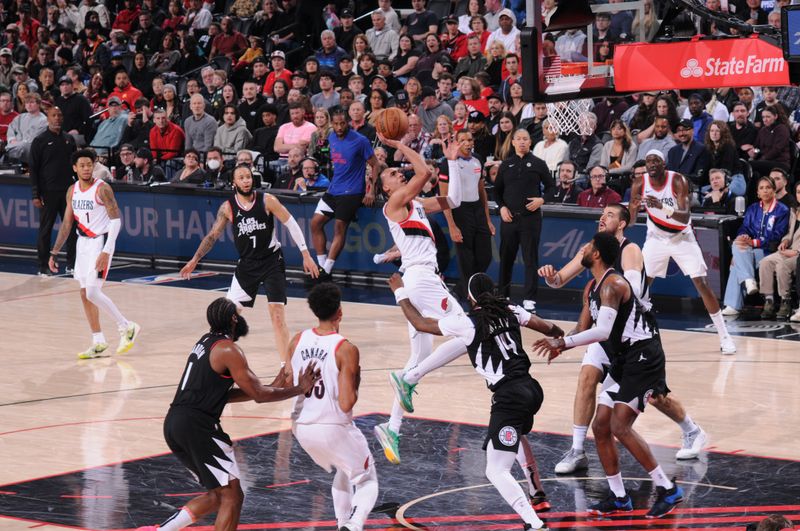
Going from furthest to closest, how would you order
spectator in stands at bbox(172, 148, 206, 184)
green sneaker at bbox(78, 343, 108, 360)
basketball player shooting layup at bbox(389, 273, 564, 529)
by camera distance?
spectator in stands at bbox(172, 148, 206, 184), green sneaker at bbox(78, 343, 108, 360), basketball player shooting layup at bbox(389, 273, 564, 529)

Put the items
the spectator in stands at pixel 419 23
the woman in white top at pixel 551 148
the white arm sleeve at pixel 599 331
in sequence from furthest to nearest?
the spectator in stands at pixel 419 23 → the woman in white top at pixel 551 148 → the white arm sleeve at pixel 599 331

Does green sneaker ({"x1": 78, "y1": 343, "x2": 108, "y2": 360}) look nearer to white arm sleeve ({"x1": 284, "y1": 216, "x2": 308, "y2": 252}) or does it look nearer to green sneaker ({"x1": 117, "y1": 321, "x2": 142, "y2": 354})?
green sneaker ({"x1": 117, "y1": 321, "x2": 142, "y2": 354})

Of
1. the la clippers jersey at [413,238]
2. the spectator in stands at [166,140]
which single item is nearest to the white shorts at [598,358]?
the la clippers jersey at [413,238]

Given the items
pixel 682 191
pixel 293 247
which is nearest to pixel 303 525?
pixel 682 191

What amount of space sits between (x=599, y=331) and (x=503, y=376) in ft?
2.52

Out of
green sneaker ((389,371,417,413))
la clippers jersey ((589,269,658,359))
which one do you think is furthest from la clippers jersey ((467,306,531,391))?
green sneaker ((389,371,417,413))

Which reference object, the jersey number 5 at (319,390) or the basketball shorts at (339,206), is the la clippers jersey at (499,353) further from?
the basketball shorts at (339,206)

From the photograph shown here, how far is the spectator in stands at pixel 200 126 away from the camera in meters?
21.0

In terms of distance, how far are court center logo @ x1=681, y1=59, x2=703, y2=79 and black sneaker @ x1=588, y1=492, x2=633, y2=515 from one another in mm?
3936

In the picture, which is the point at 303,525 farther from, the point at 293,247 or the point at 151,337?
the point at 293,247

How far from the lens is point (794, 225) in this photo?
15.4m

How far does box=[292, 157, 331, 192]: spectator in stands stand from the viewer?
18781 millimetres

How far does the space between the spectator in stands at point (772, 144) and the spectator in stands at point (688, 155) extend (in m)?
0.63

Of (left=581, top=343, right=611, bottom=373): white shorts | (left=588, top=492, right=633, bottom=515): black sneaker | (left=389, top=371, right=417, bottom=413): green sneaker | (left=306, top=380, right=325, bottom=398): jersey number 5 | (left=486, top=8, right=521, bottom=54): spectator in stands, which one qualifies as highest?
(left=486, top=8, right=521, bottom=54): spectator in stands
